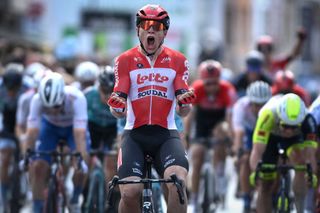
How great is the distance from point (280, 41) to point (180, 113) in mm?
62695

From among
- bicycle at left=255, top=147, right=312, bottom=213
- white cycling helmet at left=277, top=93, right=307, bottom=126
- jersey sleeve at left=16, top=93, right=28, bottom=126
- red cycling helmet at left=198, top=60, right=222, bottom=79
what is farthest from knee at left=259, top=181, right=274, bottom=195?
red cycling helmet at left=198, top=60, right=222, bottom=79

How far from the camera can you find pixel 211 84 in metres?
18.5

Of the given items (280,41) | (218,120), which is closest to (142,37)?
(218,120)

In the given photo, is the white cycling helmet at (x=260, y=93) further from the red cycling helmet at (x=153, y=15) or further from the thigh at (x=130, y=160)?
the thigh at (x=130, y=160)

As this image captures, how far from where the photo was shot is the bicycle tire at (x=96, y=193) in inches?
589

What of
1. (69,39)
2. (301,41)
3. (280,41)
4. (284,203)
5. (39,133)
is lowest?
(284,203)

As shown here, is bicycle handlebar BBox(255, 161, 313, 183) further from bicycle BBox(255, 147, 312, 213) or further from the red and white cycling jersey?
the red and white cycling jersey

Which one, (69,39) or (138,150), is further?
(69,39)

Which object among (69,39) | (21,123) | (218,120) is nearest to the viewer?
(21,123)

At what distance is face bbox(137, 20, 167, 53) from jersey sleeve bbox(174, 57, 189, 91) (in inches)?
11.7

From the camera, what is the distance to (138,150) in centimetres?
1188

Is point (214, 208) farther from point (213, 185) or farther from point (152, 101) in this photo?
point (152, 101)

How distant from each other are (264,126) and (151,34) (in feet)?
8.37

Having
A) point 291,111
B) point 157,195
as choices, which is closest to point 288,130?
point 291,111
